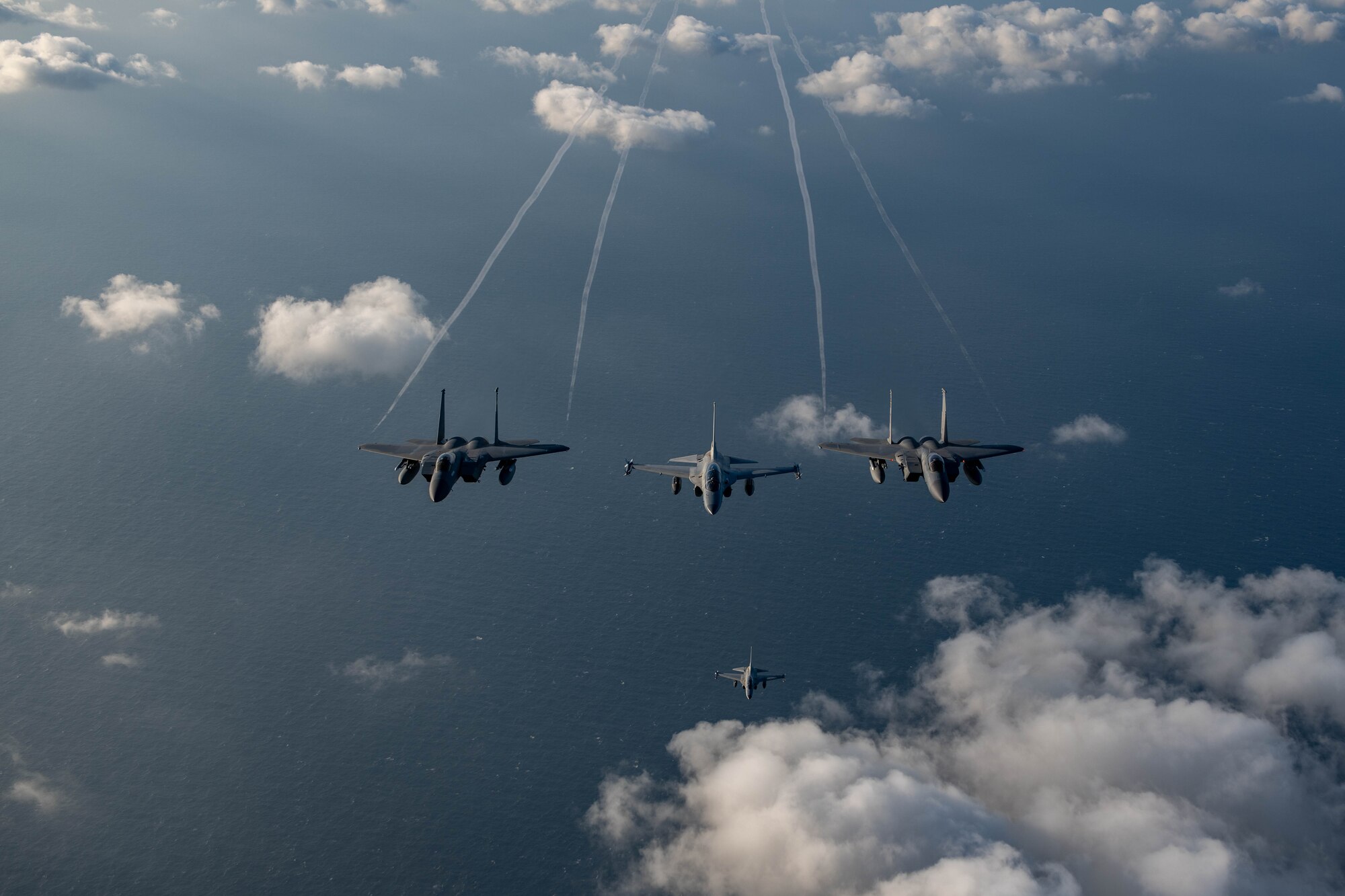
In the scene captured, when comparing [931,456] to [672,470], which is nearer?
[931,456]

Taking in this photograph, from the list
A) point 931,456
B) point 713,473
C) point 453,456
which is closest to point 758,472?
point 713,473

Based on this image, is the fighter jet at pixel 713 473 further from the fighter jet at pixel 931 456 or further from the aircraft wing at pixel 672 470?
the fighter jet at pixel 931 456

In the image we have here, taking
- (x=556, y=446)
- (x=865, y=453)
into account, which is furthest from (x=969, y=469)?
(x=556, y=446)

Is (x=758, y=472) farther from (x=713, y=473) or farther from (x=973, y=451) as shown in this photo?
(x=973, y=451)

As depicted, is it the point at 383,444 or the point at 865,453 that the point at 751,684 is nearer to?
the point at 865,453

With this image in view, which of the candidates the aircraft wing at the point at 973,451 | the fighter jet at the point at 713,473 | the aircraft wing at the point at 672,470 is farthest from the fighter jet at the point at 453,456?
the aircraft wing at the point at 973,451

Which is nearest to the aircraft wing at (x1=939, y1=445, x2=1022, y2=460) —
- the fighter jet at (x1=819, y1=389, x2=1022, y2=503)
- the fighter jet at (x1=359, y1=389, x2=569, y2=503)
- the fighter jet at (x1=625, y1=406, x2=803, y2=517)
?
the fighter jet at (x1=819, y1=389, x2=1022, y2=503)
